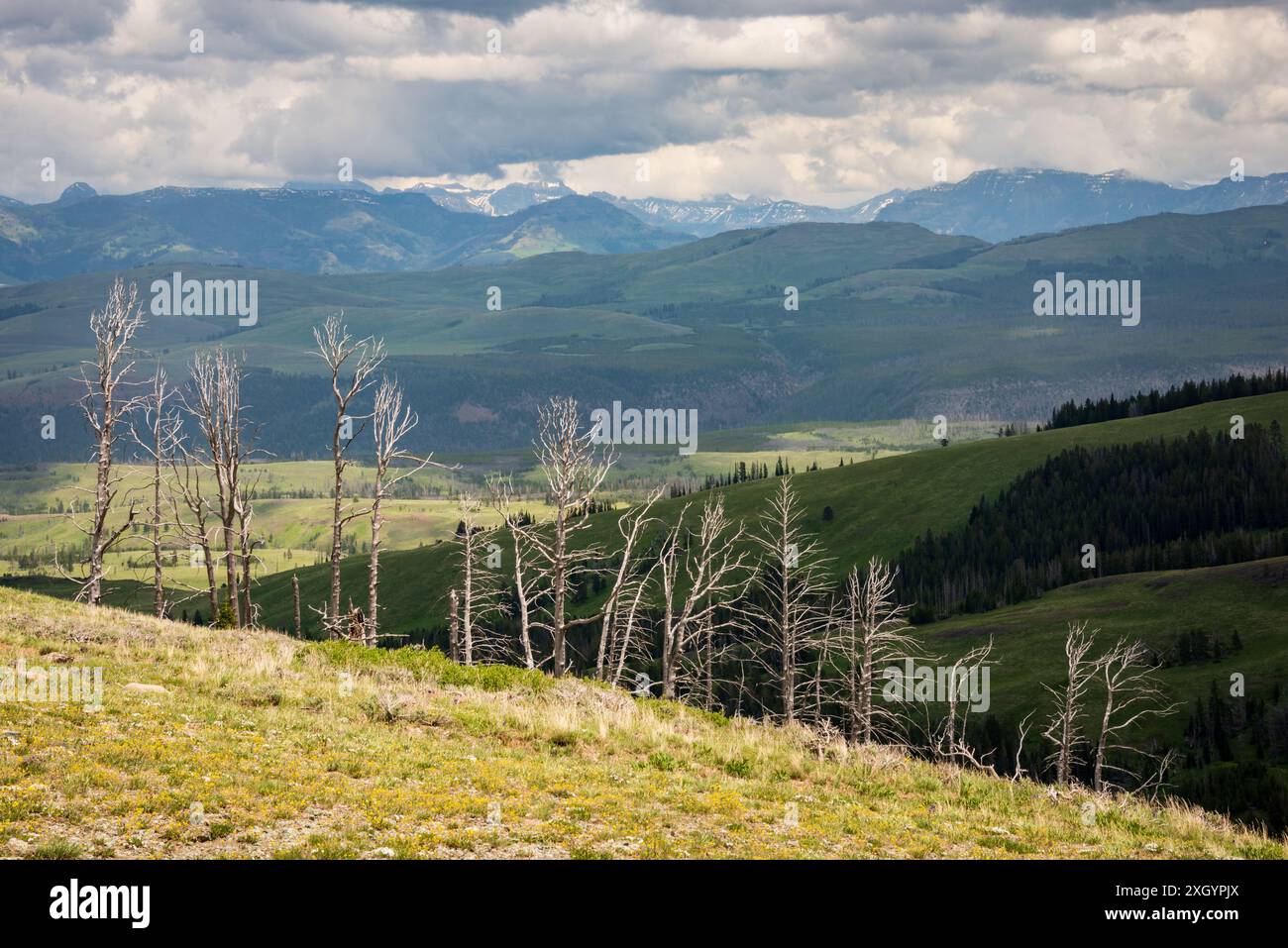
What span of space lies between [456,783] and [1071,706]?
6656 centimetres

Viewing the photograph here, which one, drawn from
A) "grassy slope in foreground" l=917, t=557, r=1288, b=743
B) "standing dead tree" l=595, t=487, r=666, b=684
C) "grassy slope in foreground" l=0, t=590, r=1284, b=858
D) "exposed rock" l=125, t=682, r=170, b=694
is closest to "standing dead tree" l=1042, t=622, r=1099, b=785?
"grassy slope in foreground" l=917, t=557, r=1288, b=743

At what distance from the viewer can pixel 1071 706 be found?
8038cm

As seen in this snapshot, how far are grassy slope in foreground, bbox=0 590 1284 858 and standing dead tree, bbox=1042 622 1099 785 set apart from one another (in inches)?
1092

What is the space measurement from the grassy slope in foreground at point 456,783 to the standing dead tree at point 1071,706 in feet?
91.0

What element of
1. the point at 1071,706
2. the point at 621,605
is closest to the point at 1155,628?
the point at 1071,706

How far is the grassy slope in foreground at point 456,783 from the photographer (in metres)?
19.3

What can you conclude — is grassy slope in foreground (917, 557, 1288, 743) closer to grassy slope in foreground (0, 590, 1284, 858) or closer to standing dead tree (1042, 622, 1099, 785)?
standing dead tree (1042, 622, 1099, 785)

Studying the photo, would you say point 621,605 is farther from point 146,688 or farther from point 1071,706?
point 146,688
